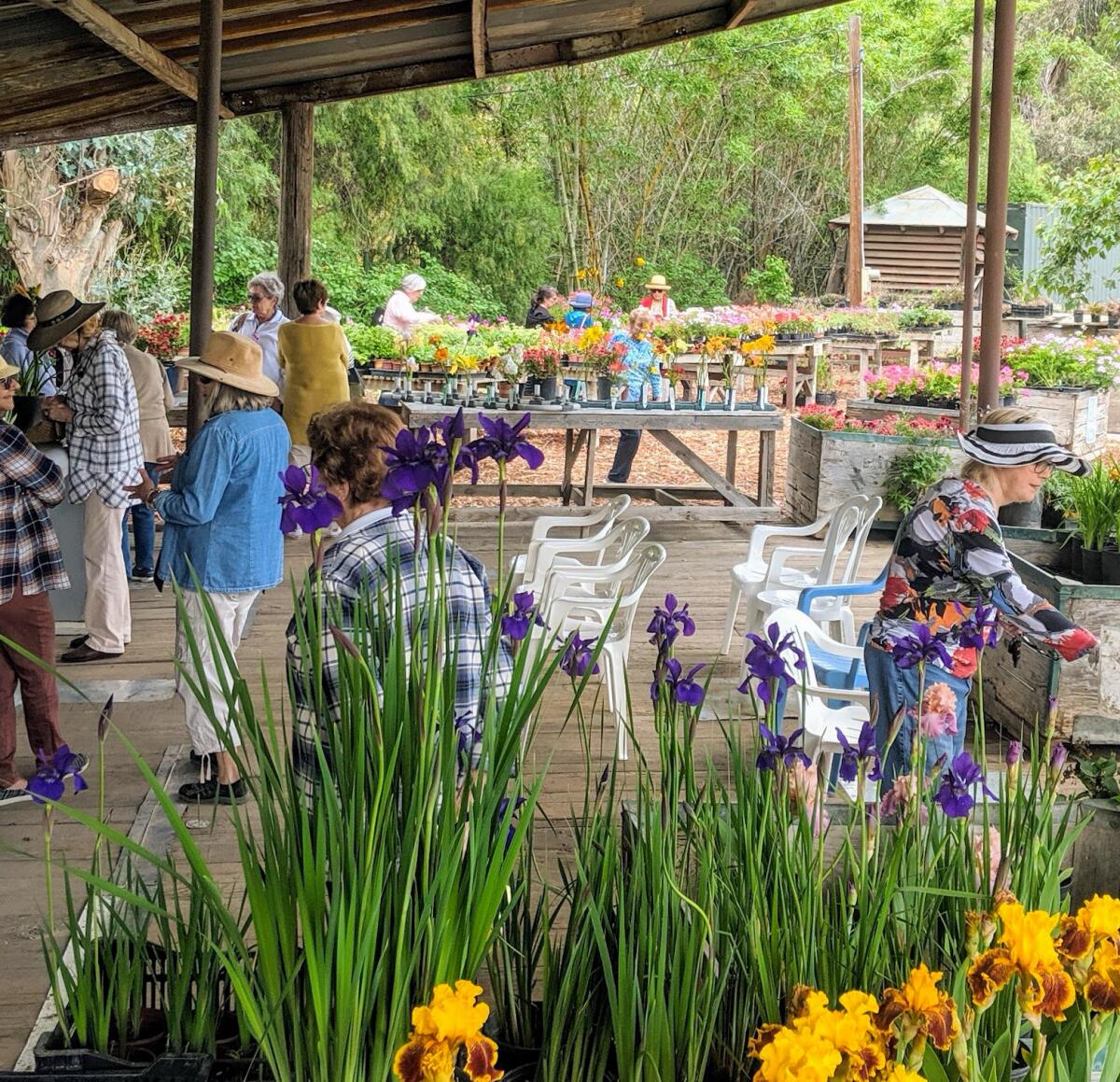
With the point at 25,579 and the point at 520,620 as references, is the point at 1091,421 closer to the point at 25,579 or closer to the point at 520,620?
the point at 25,579

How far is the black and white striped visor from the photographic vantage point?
11.2ft

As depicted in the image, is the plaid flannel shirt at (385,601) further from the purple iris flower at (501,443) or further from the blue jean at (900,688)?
the blue jean at (900,688)

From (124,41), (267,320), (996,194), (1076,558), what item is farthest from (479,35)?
(1076,558)

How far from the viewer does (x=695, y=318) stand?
14344mm

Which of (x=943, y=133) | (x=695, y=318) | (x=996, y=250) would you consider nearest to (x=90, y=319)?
(x=996, y=250)

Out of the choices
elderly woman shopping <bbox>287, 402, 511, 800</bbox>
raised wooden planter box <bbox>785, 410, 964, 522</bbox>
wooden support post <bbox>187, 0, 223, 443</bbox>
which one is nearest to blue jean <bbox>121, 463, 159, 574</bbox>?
wooden support post <bbox>187, 0, 223, 443</bbox>

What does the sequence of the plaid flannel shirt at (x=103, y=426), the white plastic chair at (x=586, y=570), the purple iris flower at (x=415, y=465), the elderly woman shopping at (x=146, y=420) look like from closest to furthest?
1. the purple iris flower at (x=415, y=465)
2. the white plastic chair at (x=586, y=570)
3. the plaid flannel shirt at (x=103, y=426)
4. the elderly woman shopping at (x=146, y=420)

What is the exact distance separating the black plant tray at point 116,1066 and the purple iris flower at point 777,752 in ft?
2.75

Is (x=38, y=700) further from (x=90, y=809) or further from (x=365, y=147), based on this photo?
(x=365, y=147)

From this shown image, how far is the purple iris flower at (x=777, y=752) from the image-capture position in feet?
6.26

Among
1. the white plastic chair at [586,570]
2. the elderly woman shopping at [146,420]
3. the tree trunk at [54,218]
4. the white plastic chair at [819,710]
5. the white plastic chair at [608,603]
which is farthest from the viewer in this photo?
the tree trunk at [54,218]

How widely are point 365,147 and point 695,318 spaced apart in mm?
9244

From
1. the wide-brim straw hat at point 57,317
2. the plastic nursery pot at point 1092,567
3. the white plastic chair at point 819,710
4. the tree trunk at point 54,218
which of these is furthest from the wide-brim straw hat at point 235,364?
the tree trunk at point 54,218

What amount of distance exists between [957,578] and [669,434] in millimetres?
5664
